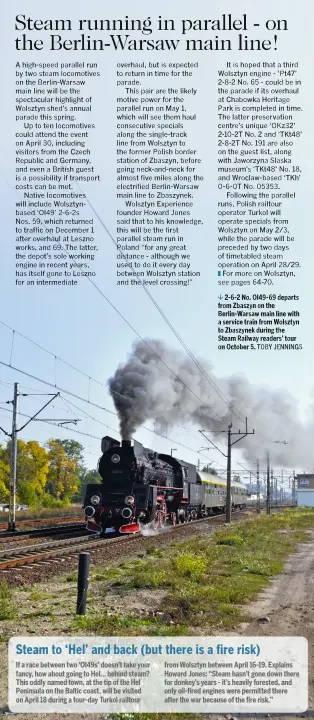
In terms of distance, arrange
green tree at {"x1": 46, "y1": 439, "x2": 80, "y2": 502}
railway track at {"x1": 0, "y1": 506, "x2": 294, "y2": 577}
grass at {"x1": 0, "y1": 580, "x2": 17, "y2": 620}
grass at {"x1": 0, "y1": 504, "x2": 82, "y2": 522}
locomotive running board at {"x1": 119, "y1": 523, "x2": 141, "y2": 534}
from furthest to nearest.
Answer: green tree at {"x1": 46, "y1": 439, "x2": 80, "y2": 502}
grass at {"x1": 0, "y1": 504, "x2": 82, "y2": 522}
locomotive running board at {"x1": 119, "y1": 523, "x2": 141, "y2": 534}
railway track at {"x1": 0, "y1": 506, "x2": 294, "y2": 577}
grass at {"x1": 0, "y1": 580, "x2": 17, "y2": 620}

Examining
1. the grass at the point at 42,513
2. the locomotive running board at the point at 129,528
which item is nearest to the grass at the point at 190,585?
the locomotive running board at the point at 129,528

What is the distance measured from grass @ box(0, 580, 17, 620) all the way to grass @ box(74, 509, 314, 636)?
106 cm

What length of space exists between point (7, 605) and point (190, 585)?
3.62 meters

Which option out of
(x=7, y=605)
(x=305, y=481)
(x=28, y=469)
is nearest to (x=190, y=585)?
(x=7, y=605)

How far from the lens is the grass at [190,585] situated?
327 inches

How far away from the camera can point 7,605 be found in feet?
30.6

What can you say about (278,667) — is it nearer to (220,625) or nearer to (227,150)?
(220,625)

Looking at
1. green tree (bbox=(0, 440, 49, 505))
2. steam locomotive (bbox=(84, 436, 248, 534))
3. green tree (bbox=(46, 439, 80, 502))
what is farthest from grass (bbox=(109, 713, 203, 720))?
green tree (bbox=(46, 439, 80, 502))

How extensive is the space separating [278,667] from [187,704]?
0.99 metres

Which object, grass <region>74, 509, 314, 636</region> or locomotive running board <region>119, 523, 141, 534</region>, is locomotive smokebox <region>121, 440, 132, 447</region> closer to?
locomotive running board <region>119, 523, 141, 534</region>

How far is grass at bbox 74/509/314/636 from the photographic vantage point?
8301mm

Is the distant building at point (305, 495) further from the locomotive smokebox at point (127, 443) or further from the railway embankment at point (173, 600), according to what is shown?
the railway embankment at point (173, 600)

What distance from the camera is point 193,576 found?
12578 mm

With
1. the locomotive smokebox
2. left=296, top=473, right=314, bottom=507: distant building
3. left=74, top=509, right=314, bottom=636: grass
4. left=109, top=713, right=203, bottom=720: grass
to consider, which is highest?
the locomotive smokebox
